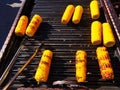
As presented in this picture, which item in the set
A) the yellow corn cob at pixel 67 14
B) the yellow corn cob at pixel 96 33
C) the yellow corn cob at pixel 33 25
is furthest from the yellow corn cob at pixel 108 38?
the yellow corn cob at pixel 33 25

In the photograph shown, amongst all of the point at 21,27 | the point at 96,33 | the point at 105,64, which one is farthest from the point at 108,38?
the point at 21,27

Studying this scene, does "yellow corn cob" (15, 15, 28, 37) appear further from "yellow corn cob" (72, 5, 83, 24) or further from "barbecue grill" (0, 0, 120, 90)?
"yellow corn cob" (72, 5, 83, 24)

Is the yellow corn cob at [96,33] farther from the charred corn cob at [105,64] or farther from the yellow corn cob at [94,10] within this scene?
the yellow corn cob at [94,10]

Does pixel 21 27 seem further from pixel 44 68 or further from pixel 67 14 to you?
pixel 44 68

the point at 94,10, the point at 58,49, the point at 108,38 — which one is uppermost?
the point at 94,10

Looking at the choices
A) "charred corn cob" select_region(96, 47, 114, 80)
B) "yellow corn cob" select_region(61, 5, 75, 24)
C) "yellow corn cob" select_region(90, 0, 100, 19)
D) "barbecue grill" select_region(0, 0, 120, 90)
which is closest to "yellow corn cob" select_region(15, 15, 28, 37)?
"barbecue grill" select_region(0, 0, 120, 90)

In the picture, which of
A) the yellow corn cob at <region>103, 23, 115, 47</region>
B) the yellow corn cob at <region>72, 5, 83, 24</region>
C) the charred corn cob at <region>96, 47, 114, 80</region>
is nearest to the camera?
the charred corn cob at <region>96, 47, 114, 80</region>

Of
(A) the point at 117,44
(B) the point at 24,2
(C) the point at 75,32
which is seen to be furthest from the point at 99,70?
(B) the point at 24,2
